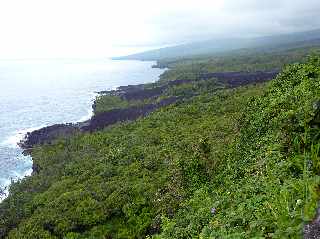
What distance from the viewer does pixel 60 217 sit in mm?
27469

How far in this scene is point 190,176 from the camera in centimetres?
2066

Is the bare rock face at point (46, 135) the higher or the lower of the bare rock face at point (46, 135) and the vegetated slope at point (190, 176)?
the lower

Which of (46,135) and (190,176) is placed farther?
(46,135)

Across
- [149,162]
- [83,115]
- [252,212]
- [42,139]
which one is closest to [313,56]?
[149,162]

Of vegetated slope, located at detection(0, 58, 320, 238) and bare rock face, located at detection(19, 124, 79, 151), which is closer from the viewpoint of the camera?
vegetated slope, located at detection(0, 58, 320, 238)

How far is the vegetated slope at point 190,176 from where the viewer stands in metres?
8.71

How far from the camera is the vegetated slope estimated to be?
28.6 feet

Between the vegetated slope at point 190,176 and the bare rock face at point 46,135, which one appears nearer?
the vegetated slope at point 190,176

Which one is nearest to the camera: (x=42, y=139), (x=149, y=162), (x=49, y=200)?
(x=49, y=200)

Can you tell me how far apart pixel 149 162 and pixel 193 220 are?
20.7m

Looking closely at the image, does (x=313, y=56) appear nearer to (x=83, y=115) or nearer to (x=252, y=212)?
(x=252, y=212)

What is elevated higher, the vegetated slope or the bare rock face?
the vegetated slope

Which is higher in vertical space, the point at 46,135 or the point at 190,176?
the point at 190,176

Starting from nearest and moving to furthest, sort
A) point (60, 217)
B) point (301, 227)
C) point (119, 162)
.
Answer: point (301, 227) → point (60, 217) → point (119, 162)
